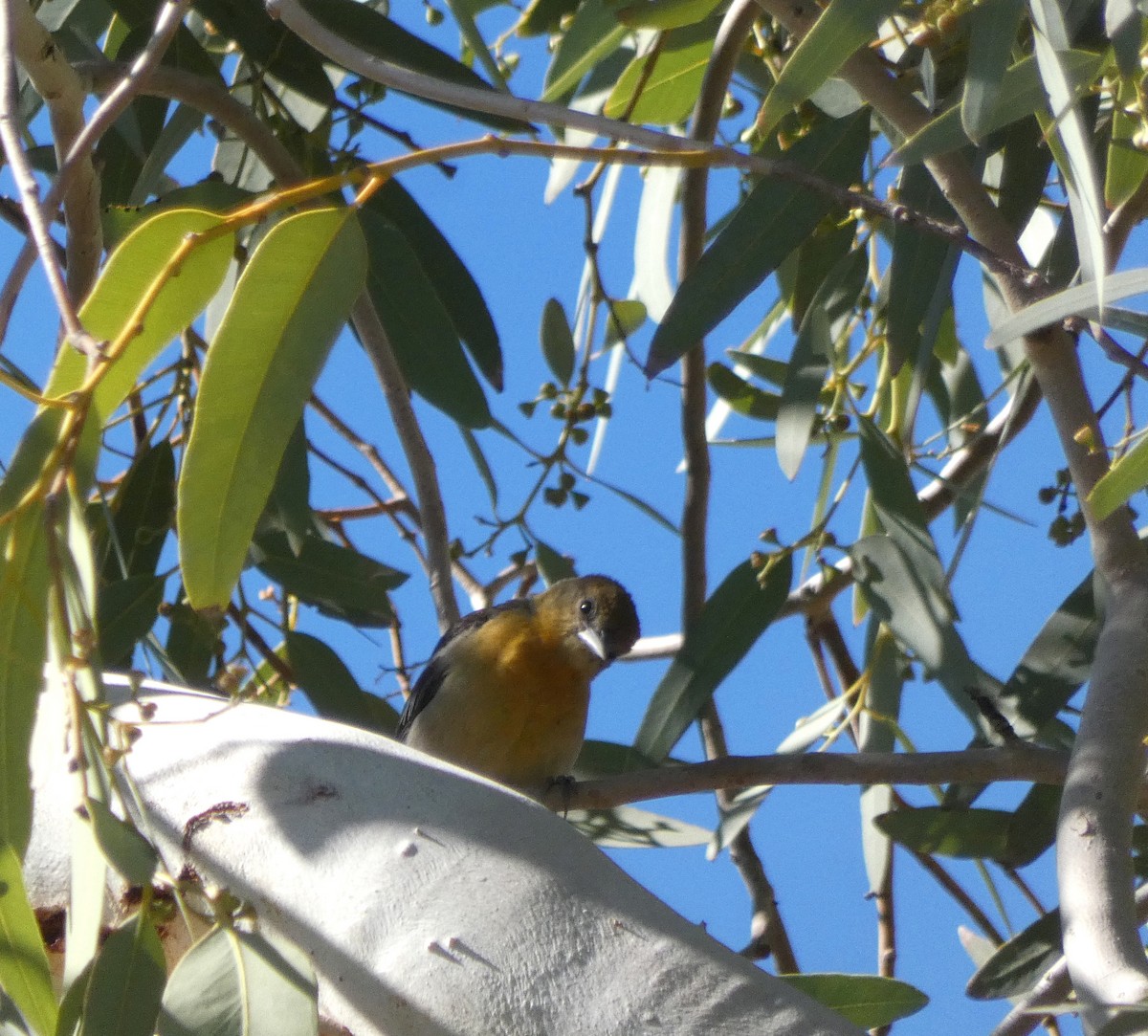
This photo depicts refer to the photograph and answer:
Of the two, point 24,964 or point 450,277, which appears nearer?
point 24,964

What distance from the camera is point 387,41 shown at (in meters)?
2.50

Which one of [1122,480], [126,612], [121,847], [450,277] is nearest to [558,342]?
[450,277]

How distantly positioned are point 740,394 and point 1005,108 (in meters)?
1.44

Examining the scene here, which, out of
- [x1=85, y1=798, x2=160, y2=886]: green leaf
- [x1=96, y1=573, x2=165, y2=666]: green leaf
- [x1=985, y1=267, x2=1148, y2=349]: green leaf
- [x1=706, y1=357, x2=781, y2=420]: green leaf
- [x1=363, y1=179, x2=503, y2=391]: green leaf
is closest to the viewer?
[x1=85, y1=798, x2=160, y2=886]: green leaf

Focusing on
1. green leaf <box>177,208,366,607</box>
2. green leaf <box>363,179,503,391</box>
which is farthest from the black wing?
green leaf <box>177,208,366,607</box>

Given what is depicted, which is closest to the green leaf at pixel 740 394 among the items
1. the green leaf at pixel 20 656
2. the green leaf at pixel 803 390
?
the green leaf at pixel 803 390

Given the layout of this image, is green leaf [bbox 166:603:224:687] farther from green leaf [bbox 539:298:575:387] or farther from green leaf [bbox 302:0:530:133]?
green leaf [bbox 302:0:530:133]

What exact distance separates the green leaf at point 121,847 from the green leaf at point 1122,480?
1020 mm

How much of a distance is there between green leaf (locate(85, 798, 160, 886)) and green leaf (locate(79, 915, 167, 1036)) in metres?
0.20

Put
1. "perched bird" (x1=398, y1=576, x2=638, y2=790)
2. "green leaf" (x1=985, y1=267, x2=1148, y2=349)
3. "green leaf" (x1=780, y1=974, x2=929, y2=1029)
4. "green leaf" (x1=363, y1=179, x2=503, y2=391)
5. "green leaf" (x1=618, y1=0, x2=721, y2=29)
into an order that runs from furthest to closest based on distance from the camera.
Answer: "perched bird" (x1=398, y1=576, x2=638, y2=790)
"green leaf" (x1=363, y1=179, x2=503, y2=391)
"green leaf" (x1=618, y1=0, x2=721, y2=29)
"green leaf" (x1=780, y1=974, x2=929, y2=1029)
"green leaf" (x1=985, y1=267, x2=1148, y2=349)

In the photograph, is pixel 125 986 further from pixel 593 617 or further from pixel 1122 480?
pixel 593 617

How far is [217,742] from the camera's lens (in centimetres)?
157

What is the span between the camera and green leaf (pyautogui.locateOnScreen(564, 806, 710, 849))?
9.11ft

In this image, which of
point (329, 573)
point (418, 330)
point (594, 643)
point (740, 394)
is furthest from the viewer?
point (594, 643)
